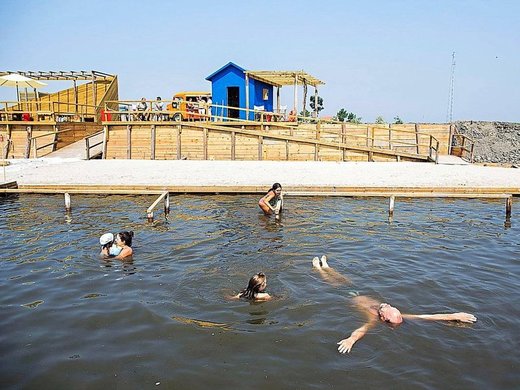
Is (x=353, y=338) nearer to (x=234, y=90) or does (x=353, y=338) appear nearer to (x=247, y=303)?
(x=247, y=303)

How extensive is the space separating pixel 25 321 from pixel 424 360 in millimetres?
5546

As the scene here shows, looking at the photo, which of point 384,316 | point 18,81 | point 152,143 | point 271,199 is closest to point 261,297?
point 384,316

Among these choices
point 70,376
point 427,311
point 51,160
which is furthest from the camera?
point 51,160

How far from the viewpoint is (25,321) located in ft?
21.3

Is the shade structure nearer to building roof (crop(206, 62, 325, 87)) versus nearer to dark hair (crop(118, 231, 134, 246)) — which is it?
building roof (crop(206, 62, 325, 87))

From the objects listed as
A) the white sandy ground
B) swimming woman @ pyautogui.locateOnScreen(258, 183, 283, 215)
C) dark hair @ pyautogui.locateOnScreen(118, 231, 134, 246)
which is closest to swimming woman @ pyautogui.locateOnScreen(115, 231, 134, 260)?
dark hair @ pyautogui.locateOnScreen(118, 231, 134, 246)

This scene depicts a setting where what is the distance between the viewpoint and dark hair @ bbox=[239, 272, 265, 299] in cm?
712

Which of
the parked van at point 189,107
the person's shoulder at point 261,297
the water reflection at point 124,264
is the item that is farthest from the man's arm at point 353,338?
the parked van at point 189,107

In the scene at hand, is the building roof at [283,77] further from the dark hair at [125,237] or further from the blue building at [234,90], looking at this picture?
the dark hair at [125,237]

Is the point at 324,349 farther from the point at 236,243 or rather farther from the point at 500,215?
the point at 500,215

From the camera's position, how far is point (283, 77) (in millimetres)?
26328

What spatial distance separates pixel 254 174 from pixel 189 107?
11968mm

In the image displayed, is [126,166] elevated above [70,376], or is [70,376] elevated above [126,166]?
[126,166]

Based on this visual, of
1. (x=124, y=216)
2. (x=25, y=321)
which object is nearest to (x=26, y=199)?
(x=124, y=216)
